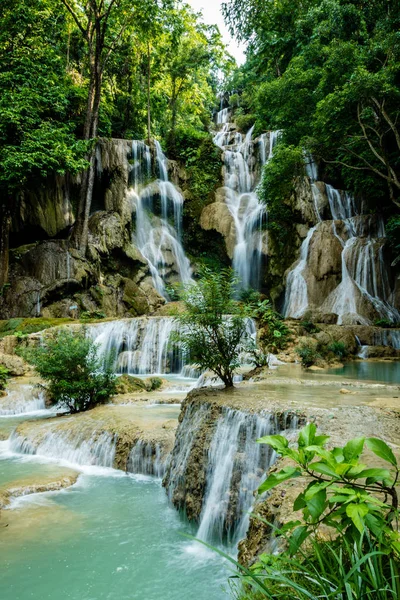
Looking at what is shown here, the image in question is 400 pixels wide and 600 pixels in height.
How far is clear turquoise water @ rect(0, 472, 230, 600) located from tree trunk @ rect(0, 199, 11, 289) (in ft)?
54.2

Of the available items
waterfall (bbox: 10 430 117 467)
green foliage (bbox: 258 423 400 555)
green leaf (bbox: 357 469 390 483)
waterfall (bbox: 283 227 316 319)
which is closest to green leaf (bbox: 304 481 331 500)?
green foliage (bbox: 258 423 400 555)

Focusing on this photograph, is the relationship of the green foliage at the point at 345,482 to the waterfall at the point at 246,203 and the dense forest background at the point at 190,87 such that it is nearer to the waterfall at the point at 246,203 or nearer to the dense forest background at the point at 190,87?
the dense forest background at the point at 190,87

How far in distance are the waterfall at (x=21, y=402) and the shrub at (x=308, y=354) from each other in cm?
767

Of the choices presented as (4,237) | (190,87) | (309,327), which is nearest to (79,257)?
(4,237)

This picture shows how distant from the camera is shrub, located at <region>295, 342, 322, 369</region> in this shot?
40.6ft

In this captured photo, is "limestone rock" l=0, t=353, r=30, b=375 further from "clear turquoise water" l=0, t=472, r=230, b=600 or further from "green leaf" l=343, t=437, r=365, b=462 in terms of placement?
"green leaf" l=343, t=437, r=365, b=462

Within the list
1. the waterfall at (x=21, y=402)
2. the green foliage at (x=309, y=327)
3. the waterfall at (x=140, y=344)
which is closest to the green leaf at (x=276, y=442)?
the waterfall at (x=21, y=402)

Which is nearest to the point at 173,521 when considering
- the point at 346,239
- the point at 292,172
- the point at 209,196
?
the point at 292,172

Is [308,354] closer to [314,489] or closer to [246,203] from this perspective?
[314,489]

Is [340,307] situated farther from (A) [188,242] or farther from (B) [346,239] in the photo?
(A) [188,242]

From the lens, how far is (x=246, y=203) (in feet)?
85.8

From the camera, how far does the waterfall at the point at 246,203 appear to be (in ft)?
79.8

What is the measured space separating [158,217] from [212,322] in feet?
70.0

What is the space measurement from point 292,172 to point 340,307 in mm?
6728
